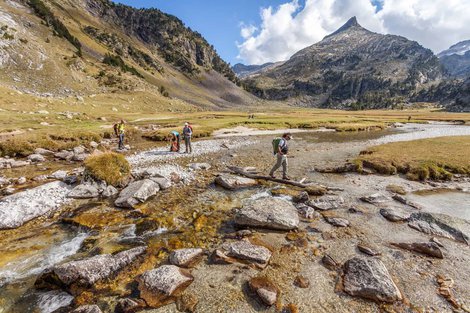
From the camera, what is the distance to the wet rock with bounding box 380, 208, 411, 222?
13.4 m

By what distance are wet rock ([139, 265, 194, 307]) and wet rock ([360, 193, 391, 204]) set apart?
40.8 feet

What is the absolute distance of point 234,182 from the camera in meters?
19.1

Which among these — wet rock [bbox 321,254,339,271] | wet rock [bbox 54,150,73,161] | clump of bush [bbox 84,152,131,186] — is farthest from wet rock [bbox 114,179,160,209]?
wet rock [bbox 54,150,73,161]

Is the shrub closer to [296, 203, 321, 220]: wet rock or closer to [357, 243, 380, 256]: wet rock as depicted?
[296, 203, 321, 220]: wet rock

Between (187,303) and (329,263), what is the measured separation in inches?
Result: 215

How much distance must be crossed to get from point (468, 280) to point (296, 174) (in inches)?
576

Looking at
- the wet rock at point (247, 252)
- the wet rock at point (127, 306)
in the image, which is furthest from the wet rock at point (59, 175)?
the wet rock at point (247, 252)

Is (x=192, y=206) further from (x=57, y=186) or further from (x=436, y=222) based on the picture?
(x=436, y=222)

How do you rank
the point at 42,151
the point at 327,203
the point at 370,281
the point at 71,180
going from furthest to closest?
the point at 42,151
the point at 71,180
the point at 327,203
the point at 370,281

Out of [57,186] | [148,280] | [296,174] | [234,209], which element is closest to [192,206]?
[234,209]

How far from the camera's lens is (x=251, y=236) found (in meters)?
11.8

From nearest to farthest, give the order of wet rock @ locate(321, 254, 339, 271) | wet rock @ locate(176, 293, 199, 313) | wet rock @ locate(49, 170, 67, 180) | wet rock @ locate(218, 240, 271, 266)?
wet rock @ locate(176, 293, 199, 313) → wet rock @ locate(321, 254, 339, 271) → wet rock @ locate(218, 240, 271, 266) → wet rock @ locate(49, 170, 67, 180)

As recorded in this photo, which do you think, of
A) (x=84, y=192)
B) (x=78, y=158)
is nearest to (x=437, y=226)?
(x=84, y=192)

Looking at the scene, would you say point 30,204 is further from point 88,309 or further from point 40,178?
point 88,309
